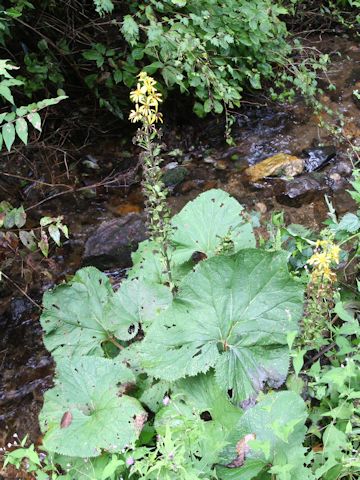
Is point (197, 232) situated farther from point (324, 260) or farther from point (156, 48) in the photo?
point (156, 48)

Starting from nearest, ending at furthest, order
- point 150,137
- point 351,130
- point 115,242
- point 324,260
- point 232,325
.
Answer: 1. point 324,260
2. point 150,137
3. point 232,325
4. point 115,242
5. point 351,130

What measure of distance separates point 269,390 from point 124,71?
278cm

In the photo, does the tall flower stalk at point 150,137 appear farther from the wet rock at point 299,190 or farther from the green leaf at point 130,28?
the wet rock at point 299,190

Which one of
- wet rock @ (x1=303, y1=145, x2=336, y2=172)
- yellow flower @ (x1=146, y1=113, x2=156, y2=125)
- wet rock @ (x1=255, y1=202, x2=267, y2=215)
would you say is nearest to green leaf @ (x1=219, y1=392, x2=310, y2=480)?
yellow flower @ (x1=146, y1=113, x2=156, y2=125)

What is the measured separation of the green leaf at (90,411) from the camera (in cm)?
171

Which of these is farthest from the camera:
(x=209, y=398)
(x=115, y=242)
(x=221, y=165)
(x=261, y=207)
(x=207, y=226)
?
(x=221, y=165)

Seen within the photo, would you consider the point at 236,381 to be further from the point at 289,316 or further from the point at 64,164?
the point at 64,164

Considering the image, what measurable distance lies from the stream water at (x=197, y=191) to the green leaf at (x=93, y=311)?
0.61 metres

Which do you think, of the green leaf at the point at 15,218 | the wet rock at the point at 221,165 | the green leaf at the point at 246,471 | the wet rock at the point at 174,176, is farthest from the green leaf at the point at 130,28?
the green leaf at the point at 246,471

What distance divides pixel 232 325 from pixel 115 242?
1670mm

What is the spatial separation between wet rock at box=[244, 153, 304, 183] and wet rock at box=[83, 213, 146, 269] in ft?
3.37

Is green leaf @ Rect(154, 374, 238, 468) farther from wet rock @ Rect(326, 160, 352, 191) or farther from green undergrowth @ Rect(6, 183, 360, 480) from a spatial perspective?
wet rock @ Rect(326, 160, 352, 191)

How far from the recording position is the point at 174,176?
4027 mm

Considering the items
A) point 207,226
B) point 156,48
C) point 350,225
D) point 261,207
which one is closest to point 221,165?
point 261,207
